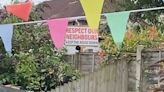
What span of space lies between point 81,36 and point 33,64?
229cm

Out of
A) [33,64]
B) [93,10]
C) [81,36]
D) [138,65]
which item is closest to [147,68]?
[138,65]

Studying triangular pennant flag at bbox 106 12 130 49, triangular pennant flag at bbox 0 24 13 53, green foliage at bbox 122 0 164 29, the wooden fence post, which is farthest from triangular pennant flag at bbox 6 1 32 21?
green foliage at bbox 122 0 164 29

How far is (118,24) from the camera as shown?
5.69 m

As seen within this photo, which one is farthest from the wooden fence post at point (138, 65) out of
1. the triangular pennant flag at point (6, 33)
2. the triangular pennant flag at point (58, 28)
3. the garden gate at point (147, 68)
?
the triangular pennant flag at point (6, 33)

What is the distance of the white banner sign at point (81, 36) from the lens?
10.2 meters

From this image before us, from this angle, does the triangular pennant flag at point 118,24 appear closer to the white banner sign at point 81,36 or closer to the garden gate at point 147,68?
the garden gate at point 147,68

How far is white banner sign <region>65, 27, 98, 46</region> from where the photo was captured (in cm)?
1024

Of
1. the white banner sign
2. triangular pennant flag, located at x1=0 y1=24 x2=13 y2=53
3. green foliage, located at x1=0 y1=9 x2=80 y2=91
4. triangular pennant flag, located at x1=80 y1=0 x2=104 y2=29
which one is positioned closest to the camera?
triangular pennant flag, located at x1=80 y1=0 x2=104 y2=29

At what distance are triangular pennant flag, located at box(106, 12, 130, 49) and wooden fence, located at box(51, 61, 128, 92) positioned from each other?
2.39 metres

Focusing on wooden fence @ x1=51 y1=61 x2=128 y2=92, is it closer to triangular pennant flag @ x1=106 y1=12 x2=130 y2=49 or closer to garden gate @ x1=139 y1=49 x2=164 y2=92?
garden gate @ x1=139 y1=49 x2=164 y2=92

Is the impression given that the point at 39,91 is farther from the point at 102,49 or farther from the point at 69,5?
the point at 69,5

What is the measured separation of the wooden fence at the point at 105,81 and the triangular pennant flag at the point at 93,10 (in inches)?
94.2

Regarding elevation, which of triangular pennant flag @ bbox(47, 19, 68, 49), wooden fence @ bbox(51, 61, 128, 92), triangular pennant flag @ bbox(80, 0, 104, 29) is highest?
triangular pennant flag @ bbox(80, 0, 104, 29)

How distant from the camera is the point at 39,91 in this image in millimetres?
8125
